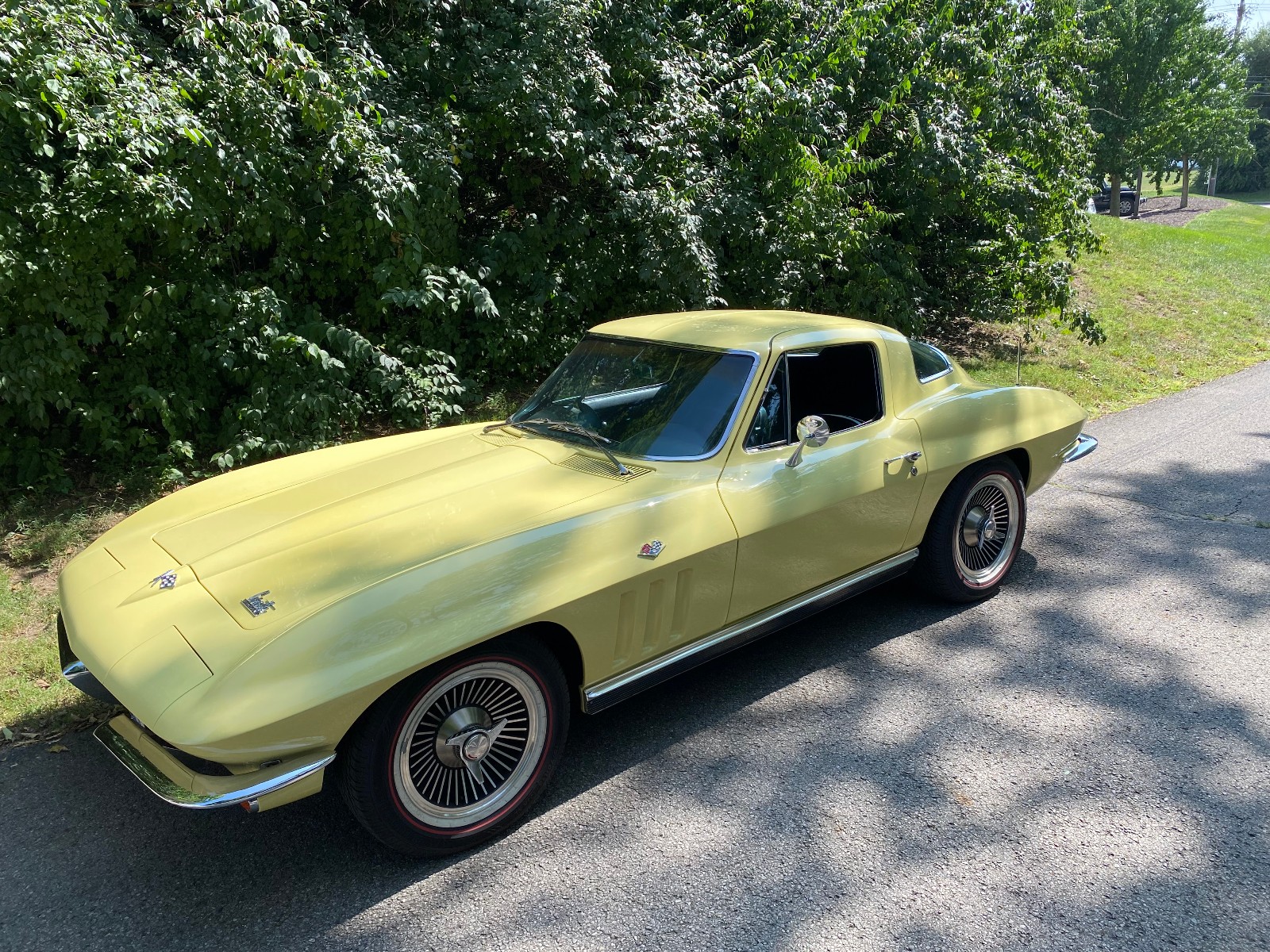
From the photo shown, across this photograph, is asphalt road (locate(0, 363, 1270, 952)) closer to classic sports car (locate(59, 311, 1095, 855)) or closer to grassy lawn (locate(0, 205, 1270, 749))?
classic sports car (locate(59, 311, 1095, 855))

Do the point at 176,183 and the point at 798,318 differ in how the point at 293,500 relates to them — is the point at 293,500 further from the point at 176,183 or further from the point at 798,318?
the point at 176,183

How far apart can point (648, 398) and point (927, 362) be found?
5.39 feet

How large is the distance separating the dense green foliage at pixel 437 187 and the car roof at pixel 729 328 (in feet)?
8.43

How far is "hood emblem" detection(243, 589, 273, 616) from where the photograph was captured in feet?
8.57

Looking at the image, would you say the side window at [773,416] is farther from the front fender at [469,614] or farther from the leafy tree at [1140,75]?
the leafy tree at [1140,75]

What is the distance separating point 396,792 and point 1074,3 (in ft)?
38.2

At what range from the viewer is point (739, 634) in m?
3.42

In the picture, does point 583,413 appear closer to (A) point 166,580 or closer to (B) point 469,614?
(B) point 469,614

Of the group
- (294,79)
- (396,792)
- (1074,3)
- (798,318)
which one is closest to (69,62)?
(294,79)

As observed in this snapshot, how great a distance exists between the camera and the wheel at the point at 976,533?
4.26 m

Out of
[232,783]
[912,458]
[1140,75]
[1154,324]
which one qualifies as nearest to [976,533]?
[912,458]

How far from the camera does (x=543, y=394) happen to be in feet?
13.6

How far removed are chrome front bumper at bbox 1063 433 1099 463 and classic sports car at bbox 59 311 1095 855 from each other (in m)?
0.43

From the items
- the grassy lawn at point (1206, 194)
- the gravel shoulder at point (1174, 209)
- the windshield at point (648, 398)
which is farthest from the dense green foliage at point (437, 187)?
the grassy lawn at point (1206, 194)
